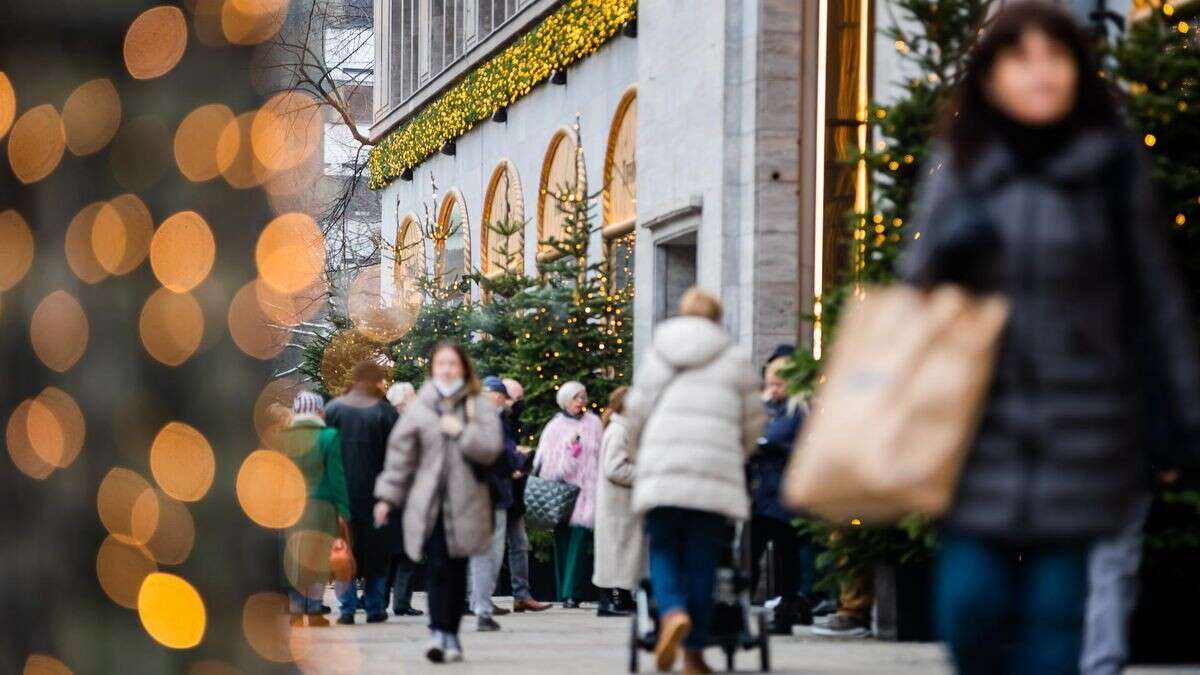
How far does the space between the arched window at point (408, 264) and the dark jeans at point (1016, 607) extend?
2206 cm

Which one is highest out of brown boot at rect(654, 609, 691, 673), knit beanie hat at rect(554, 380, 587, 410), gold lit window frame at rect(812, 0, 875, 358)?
gold lit window frame at rect(812, 0, 875, 358)

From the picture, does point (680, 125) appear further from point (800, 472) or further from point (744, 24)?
point (800, 472)

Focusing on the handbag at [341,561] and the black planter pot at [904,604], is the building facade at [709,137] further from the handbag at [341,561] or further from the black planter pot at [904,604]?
the handbag at [341,561]

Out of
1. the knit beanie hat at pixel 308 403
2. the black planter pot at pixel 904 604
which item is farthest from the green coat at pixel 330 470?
the black planter pot at pixel 904 604

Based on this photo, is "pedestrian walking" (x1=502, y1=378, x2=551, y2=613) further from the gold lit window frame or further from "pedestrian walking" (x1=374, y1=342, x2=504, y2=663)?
"pedestrian walking" (x1=374, y1=342, x2=504, y2=663)

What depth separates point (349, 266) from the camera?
197ft

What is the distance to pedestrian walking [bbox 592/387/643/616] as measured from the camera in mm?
13609

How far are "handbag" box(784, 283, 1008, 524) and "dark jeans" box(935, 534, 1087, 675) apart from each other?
149mm

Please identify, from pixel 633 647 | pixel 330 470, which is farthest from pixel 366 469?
pixel 633 647

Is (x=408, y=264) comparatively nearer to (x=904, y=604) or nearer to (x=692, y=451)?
(x=904, y=604)

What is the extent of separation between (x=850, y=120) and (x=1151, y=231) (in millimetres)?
12520

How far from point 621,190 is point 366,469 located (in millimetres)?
10567

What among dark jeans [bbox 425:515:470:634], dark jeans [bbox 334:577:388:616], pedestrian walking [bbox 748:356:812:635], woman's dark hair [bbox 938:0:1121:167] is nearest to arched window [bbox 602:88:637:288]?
dark jeans [bbox 334:577:388:616]

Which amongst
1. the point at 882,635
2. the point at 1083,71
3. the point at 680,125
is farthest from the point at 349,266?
the point at 1083,71
